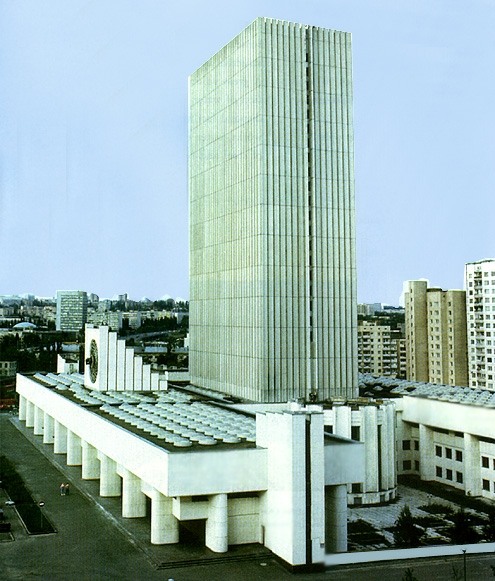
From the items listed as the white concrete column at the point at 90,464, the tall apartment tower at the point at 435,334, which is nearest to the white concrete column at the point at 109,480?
the white concrete column at the point at 90,464

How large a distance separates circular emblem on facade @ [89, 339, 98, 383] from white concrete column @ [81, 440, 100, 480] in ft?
22.3

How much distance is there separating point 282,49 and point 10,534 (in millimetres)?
21812

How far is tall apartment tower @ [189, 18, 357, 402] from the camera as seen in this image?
31781 mm

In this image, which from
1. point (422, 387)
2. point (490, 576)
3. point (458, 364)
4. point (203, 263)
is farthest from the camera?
point (458, 364)

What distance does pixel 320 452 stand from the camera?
18.4 m

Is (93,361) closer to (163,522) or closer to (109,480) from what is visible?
(109,480)

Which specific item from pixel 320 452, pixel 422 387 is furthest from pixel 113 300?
pixel 320 452

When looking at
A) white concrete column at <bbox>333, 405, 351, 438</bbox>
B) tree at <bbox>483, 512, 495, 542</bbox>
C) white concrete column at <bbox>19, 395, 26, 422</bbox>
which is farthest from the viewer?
white concrete column at <bbox>19, 395, 26, 422</bbox>

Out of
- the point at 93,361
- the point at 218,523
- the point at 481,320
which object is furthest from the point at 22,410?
the point at 481,320

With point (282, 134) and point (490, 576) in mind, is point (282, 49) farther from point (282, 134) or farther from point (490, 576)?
point (490, 576)

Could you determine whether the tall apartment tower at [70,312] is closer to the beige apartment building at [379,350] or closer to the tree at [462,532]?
the beige apartment building at [379,350]

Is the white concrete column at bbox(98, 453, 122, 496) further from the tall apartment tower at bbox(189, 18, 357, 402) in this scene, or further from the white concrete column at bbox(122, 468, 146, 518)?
the tall apartment tower at bbox(189, 18, 357, 402)

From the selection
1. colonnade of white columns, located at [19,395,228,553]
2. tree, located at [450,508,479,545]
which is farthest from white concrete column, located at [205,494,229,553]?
tree, located at [450,508,479,545]

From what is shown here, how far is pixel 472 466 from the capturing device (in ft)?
92.1
